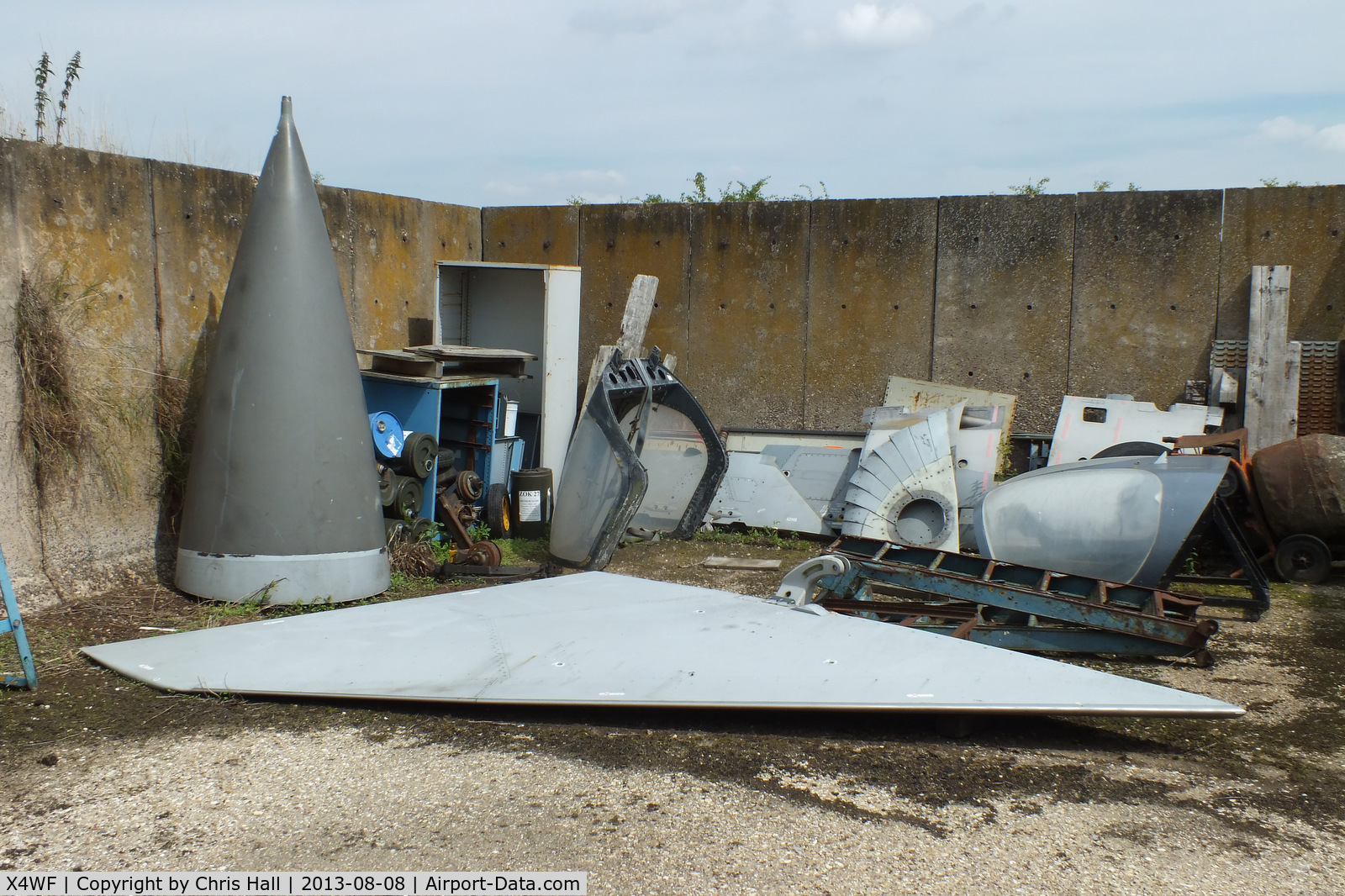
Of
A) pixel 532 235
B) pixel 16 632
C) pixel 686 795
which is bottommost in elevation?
pixel 686 795

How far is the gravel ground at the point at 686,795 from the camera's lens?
254 centimetres

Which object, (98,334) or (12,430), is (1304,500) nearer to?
(98,334)

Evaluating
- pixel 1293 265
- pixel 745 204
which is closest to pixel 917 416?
pixel 745 204

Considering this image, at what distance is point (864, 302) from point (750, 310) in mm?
926

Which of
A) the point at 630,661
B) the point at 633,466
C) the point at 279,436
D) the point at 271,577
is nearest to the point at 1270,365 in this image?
the point at 633,466

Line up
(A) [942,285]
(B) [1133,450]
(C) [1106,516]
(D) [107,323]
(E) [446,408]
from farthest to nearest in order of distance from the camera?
(A) [942,285] → (E) [446,408] → (B) [1133,450] → (D) [107,323] → (C) [1106,516]

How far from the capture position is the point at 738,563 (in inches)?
253

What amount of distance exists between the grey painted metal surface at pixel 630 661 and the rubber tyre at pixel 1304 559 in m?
3.37

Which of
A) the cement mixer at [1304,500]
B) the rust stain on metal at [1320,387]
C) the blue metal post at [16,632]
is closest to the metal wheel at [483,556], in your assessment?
the blue metal post at [16,632]

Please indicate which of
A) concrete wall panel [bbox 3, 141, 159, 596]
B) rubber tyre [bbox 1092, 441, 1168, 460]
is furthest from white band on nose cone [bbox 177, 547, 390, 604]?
rubber tyre [bbox 1092, 441, 1168, 460]

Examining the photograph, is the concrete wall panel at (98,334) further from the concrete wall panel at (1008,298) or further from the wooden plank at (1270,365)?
the wooden plank at (1270,365)

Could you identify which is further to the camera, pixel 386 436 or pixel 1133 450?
pixel 1133 450

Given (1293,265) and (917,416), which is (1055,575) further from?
(1293,265)

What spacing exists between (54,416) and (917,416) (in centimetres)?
536
